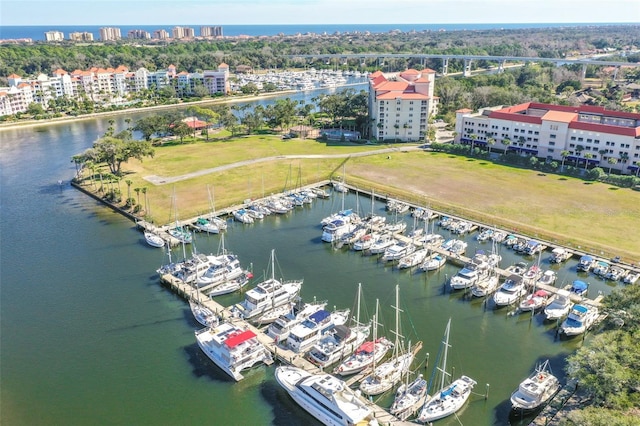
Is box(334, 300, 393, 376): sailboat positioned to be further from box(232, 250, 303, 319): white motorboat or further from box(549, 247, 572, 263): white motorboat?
box(549, 247, 572, 263): white motorboat

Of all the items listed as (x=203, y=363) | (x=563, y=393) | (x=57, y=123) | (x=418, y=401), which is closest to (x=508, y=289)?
(x=563, y=393)

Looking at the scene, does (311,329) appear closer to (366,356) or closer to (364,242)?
(366,356)

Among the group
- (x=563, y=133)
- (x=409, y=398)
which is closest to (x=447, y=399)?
(x=409, y=398)

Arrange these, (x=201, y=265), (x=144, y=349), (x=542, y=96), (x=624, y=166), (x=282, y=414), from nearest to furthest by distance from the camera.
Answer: (x=282, y=414) → (x=144, y=349) → (x=201, y=265) → (x=624, y=166) → (x=542, y=96)

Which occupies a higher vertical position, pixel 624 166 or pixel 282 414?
pixel 624 166

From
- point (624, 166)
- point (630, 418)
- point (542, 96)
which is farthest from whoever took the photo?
point (542, 96)

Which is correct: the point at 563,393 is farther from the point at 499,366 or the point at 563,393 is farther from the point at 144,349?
the point at 144,349

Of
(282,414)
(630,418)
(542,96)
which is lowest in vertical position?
(282,414)
